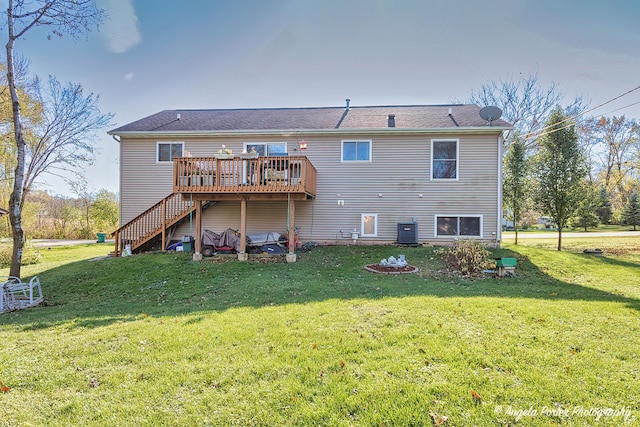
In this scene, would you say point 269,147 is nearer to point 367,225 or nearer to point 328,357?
point 367,225

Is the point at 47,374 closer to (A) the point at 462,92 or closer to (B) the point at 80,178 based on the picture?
(B) the point at 80,178

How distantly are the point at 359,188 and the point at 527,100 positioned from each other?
59.7 ft

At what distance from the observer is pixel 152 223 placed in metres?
11.6

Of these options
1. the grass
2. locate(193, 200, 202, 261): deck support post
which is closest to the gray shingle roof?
locate(193, 200, 202, 261): deck support post

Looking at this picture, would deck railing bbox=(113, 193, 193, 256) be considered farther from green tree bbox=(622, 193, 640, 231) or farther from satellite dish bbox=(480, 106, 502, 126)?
green tree bbox=(622, 193, 640, 231)

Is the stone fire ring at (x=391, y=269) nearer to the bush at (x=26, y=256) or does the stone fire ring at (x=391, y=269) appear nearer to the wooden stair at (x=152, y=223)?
the wooden stair at (x=152, y=223)

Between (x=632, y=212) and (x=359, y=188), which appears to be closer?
(x=359, y=188)

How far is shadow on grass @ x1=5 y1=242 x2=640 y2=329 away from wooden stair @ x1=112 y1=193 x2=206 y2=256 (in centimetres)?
127

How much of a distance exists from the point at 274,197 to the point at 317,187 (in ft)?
7.98

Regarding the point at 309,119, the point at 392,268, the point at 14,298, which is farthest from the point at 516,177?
the point at 14,298

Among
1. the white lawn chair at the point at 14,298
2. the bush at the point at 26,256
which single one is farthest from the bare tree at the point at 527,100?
the bush at the point at 26,256

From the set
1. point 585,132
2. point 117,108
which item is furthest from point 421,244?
point 585,132

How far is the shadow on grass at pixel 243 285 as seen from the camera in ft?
18.1

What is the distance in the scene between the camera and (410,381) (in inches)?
111
